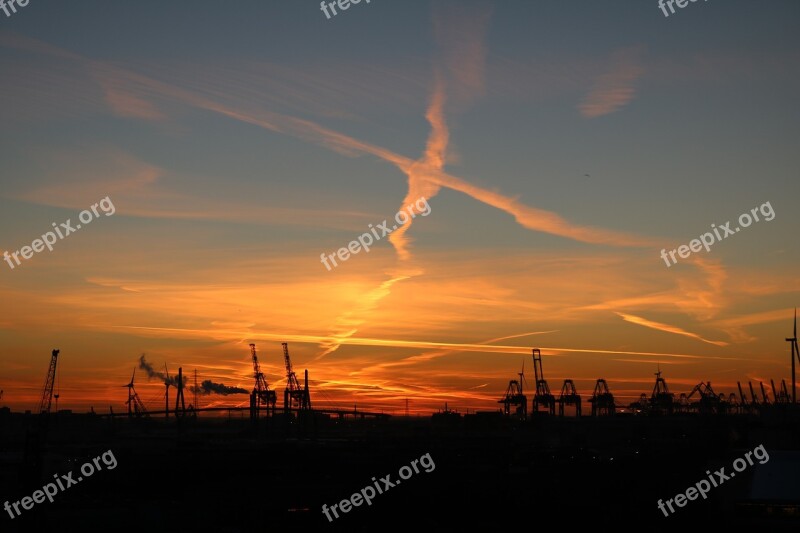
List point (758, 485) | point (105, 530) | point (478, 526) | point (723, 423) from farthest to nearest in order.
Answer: point (723, 423) → point (478, 526) → point (105, 530) → point (758, 485)

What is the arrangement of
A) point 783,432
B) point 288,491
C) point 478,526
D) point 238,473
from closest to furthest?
point 478,526, point 783,432, point 288,491, point 238,473

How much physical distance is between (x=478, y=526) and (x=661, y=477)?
3986 cm

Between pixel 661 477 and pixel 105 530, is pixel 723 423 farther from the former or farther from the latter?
pixel 105 530

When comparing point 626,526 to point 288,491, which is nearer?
point 626,526

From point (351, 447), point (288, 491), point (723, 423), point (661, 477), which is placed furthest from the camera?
point (723, 423)

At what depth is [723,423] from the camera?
181750mm

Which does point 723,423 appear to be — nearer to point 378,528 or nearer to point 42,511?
point 378,528

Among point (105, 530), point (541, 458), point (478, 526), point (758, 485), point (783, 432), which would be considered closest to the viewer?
point (758, 485)

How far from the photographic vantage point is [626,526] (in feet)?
182

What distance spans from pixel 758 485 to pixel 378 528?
22.9 metres

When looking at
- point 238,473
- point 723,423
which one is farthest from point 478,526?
point 723,423

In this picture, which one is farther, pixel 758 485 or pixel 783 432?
pixel 783 432

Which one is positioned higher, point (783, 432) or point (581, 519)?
point (783, 432)

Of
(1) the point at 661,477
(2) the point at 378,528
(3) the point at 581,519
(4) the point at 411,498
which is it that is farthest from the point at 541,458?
(2) the point at 378,528
